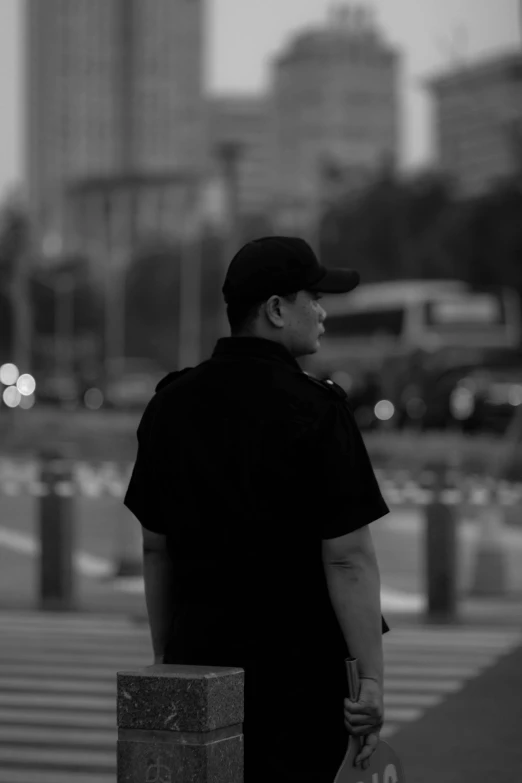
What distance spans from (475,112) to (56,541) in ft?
571

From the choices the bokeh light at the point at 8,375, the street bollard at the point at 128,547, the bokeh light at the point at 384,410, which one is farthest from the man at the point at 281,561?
the bokeh light at the point at 8,375

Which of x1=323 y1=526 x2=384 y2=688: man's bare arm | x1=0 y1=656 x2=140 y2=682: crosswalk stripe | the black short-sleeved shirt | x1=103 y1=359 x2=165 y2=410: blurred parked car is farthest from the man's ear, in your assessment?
x1=103 y1=359 x2=165 y2=410: blurred parked car

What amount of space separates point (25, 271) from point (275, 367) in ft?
239

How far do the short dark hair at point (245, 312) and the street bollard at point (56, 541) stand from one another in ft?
27.5

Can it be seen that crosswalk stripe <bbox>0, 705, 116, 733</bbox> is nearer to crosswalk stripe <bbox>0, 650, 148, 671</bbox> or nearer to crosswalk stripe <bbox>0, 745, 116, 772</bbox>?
crosswalk stripe <bbox>0, 745, 116, 772</bbox>

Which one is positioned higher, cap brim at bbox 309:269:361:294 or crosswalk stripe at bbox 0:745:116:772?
cap brim at bbox 309:269:361:294

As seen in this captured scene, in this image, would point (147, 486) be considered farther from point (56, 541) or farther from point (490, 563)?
point (490, 563)

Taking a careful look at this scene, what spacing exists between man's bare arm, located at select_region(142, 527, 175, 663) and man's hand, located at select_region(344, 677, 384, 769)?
482 mm

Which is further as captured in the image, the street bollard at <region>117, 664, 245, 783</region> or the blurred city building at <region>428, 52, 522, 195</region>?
the blurred city building at <region>428, 52, 522, 195</region>

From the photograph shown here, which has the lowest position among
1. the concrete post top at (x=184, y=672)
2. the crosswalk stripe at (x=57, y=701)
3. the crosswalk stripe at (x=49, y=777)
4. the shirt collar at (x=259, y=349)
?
the crosswalk stripe at (x=49, y=777)

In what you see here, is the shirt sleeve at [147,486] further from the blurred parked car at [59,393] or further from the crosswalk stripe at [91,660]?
the blurred parked car at [59,393]

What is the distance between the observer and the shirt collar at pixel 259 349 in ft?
12.3

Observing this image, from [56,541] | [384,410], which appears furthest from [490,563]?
[384,410]

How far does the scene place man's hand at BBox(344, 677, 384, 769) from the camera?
11.7 ft
